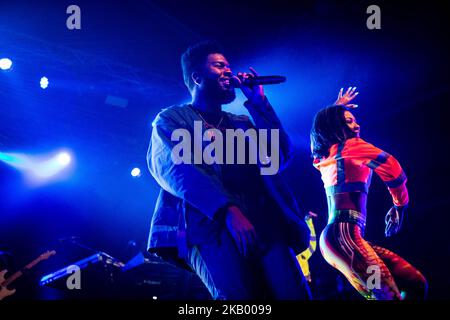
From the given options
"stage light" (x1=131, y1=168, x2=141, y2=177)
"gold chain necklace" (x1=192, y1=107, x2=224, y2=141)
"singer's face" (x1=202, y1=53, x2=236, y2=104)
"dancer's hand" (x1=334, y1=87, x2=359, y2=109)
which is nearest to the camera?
"gold chain necklace" (x1=192, y1=107, x2=224, y2=141)

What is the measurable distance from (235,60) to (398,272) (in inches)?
93.6

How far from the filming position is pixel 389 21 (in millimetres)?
3213

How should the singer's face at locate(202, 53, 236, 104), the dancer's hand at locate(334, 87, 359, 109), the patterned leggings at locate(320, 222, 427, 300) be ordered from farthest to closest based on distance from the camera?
the dancer's hand at locate(334, 87, 359, 109) → the patterned leggings at locate(320, 222, 427, 300) → the singer's face at locate(202, 53, 236, 104)

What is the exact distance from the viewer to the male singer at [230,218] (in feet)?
4.42

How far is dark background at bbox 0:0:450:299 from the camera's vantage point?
117 inches

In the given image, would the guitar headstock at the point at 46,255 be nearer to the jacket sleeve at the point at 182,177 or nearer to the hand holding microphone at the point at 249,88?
the jacket sleeve at the point at 182,177

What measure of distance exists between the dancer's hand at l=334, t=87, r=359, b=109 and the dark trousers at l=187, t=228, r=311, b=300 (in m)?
1.76

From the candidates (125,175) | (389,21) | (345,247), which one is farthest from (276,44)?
(125,175)

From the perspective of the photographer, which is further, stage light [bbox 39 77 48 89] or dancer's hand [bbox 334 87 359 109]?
stage light [bbox 39 77 48 89]

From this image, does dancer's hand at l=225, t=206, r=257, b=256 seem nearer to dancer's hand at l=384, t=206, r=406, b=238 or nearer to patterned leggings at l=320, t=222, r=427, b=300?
patterned leggings at l=320, t=222, r=427, b=300

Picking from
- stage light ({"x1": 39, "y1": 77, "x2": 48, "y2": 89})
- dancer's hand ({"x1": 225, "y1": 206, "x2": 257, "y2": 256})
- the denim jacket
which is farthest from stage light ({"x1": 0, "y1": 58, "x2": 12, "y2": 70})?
dancer's hand ({"x1": 225, "y1": 206, "x2": 257, "y2": 256})

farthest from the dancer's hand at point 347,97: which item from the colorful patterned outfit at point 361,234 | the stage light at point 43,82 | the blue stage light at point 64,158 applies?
the blue stage light at point 64,158

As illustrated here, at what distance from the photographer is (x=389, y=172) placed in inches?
102

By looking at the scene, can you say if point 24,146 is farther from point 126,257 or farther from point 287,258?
point 287,258
